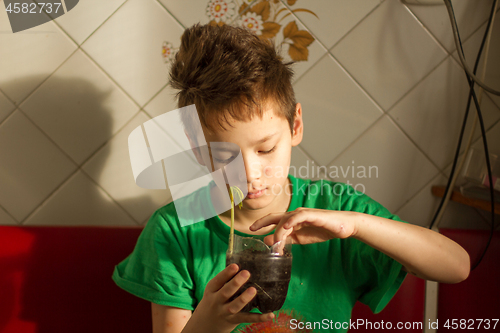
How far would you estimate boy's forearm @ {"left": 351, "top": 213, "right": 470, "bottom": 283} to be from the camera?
0.66 m

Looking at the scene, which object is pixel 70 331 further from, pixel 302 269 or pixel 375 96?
pixel 375 96

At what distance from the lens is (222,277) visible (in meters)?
0.59

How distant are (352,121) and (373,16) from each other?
0.29m

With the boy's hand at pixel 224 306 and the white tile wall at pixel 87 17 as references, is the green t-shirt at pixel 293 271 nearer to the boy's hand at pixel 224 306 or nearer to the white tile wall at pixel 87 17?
the boy's hand at pixel 224 306

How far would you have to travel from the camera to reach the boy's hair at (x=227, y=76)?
670mm

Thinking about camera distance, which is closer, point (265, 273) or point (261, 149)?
point (265, 273)

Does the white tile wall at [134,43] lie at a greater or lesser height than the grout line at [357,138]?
greater

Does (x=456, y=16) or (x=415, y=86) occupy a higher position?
(x=456, y=16)

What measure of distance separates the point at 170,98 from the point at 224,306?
0.62m

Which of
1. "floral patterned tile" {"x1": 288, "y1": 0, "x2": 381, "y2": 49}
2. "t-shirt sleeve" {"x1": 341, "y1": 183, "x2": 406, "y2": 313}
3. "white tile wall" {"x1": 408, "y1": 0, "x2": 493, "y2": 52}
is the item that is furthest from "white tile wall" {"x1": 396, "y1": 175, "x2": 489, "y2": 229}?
"floral patterned tile" {"x1": 288, "y1": 0, "x2": 381, "y2": 49}

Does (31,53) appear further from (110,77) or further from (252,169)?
(252,169)

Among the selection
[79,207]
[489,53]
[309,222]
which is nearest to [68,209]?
[79,207]

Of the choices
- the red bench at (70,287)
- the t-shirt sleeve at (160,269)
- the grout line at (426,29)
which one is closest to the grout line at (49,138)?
the red bench at (70,287)

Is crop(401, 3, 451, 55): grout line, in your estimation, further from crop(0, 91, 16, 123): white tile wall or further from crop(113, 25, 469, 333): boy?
crop(0, 91, 16, 123): white tile wall
